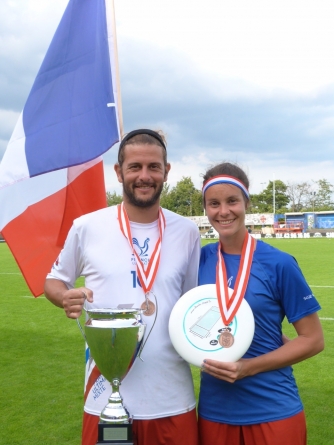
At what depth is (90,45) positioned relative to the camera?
4.21 m

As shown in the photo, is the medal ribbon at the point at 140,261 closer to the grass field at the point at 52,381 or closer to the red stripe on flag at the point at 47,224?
the red stripe on flag at the point at 47,224

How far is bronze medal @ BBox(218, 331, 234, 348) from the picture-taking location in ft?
6.57

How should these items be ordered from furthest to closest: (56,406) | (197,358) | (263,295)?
(56,406) → (263,295) → (197,358)

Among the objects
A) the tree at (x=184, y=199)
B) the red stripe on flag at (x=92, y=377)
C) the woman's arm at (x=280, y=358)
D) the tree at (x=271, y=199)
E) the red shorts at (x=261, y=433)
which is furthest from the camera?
the tree at (x=271, y=199)

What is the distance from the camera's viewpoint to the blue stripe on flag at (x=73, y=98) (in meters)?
3.85

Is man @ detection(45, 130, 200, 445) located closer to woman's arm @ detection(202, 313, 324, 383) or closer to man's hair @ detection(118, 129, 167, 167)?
man's hair @ detection(118, 129, 167, 167)

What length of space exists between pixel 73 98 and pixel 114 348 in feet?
8.48

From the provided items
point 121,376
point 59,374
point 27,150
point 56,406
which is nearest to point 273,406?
point 121,376

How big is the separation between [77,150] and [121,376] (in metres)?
2.19

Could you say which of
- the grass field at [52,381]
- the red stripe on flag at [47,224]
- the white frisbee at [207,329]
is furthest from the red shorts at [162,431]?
the grass field at [52,381]

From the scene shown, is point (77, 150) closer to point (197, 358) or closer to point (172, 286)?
point (172, 286)

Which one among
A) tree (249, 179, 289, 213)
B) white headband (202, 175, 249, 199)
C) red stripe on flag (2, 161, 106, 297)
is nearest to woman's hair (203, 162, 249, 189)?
white headband (202, 175, 249, 199)

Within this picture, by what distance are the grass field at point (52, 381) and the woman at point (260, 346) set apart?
2.17 metres

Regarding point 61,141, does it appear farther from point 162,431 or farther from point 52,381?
point 52,381
